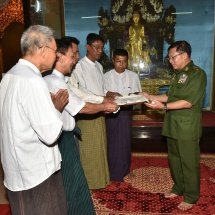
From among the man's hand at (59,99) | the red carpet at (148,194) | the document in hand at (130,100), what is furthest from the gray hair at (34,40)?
the red carpet at (148,194)

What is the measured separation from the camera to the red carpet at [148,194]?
2.75 m

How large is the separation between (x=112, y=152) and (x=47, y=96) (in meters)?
2.16

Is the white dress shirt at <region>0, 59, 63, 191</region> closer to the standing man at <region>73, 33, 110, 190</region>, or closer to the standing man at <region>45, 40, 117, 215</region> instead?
the standing man at <region>45, 40, 117, 215</region>

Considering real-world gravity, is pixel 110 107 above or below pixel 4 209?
above

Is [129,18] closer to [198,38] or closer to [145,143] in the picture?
[198,38]

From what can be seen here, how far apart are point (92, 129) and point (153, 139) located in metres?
2.55

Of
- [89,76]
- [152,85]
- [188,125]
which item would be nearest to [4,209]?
[89,76]

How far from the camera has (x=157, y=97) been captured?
311 centimetres

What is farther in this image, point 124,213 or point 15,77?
point 124,213

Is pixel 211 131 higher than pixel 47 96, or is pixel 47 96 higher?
pixel 47 96

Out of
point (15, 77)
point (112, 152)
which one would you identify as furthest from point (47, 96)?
point (112, 152)

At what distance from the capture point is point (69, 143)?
2170 millimetres

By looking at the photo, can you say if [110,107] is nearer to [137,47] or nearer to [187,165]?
[187,165]

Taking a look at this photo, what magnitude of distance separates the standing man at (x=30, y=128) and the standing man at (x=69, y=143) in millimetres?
379
